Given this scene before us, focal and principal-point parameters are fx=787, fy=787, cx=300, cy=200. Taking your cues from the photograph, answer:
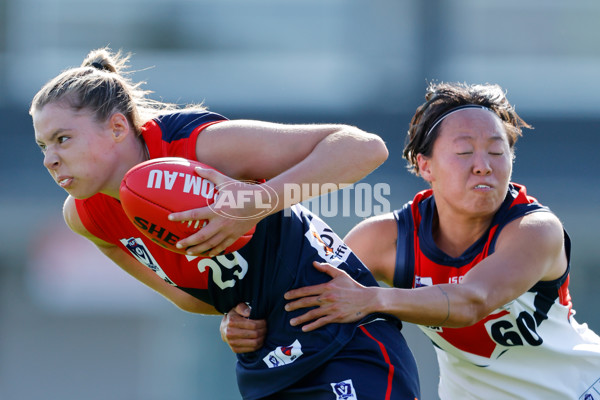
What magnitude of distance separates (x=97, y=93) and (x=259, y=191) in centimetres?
64

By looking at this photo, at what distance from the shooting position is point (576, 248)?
8273mm

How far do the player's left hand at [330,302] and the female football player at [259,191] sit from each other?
36mm

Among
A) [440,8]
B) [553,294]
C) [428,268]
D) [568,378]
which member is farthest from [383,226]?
[440,8]

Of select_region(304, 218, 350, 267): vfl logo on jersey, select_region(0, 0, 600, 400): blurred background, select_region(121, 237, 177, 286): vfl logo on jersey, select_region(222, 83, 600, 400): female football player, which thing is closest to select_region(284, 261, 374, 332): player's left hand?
select_region(304, 218, 350, 267): vfl logo on jersey

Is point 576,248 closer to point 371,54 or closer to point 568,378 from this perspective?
point 371,54

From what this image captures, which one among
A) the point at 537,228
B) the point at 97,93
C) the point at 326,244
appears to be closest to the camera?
the point at 97,93

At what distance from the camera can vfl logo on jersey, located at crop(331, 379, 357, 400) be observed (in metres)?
2.32

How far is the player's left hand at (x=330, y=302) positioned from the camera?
2.38 m

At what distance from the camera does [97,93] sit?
2.47m

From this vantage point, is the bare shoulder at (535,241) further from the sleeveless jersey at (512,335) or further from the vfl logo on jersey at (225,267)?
the vfl logo on jersey at (225,267)

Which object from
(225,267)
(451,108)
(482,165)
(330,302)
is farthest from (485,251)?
(225,267)

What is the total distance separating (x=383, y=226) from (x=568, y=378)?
0.91 m

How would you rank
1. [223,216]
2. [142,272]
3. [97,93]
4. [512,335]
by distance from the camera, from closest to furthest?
[223,216] < [97,93] < [512,335] < [142,272]

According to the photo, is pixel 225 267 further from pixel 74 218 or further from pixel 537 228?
pixel 537 228
